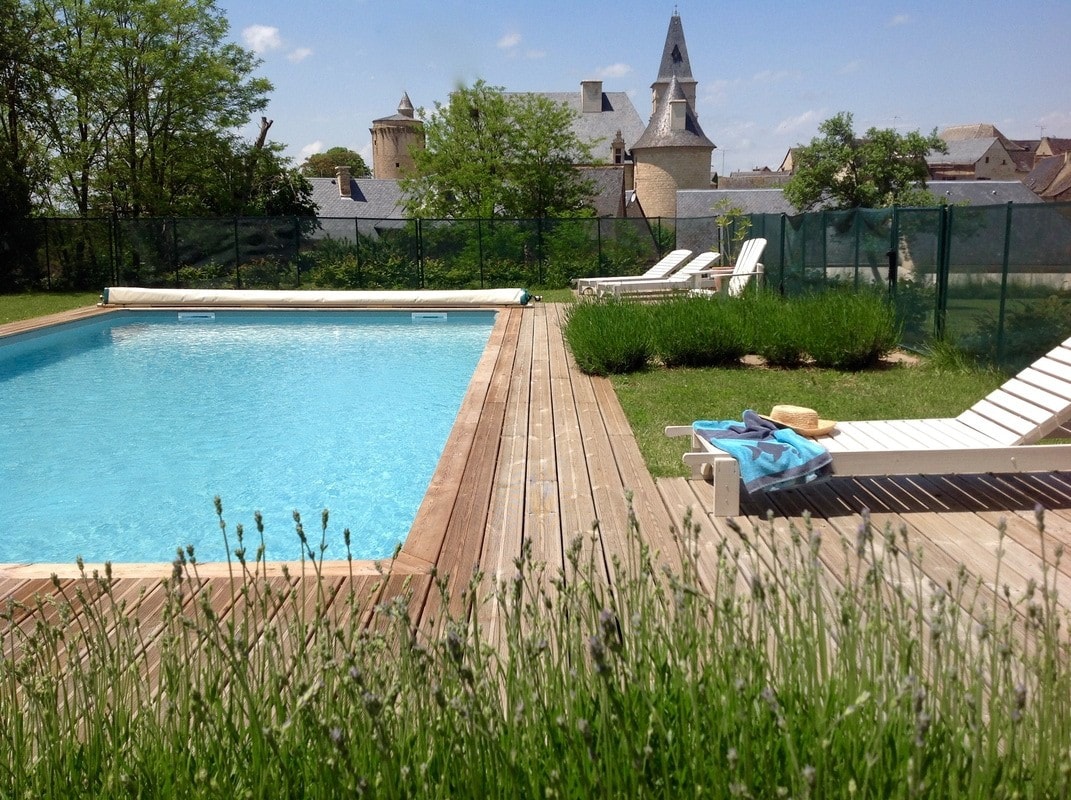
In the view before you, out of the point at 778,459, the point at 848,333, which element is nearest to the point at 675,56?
the point at 848,333

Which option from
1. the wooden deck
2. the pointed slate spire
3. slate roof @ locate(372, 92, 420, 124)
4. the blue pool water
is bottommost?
the blue pool water

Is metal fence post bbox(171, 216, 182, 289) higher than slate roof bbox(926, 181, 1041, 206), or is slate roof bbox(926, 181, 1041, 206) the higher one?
slate roof bbox(926, 181, 1041, 206)

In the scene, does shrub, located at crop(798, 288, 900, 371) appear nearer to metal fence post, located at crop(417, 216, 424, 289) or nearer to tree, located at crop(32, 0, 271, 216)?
metal fence post, located at crop(417, 216, 424, 289)

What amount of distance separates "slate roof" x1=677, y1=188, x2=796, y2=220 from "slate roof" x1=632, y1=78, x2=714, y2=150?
389 centimetres

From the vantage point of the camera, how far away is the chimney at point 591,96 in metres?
59.2

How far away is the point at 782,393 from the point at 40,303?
13.8m

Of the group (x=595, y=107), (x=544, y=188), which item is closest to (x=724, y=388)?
(x=544, y=188)

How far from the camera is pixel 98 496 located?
5.98m

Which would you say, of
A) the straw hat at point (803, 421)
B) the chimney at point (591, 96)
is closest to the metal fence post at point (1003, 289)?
the straw hat at point (803, 421)

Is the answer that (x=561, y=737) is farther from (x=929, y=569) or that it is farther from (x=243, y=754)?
(x=929, y=569)

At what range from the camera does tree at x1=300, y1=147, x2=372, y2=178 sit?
69.6m

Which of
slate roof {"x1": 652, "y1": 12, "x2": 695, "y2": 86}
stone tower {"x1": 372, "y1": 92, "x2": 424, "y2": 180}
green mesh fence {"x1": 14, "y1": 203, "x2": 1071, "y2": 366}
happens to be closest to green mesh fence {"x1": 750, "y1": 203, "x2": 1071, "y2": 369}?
green mesh fence {"x1": 14, "y1": 203, "x2": 1071, "y2": 366}

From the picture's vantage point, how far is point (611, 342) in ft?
25.7

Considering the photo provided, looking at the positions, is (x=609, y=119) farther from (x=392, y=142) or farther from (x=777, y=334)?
(x=777, y=334)
